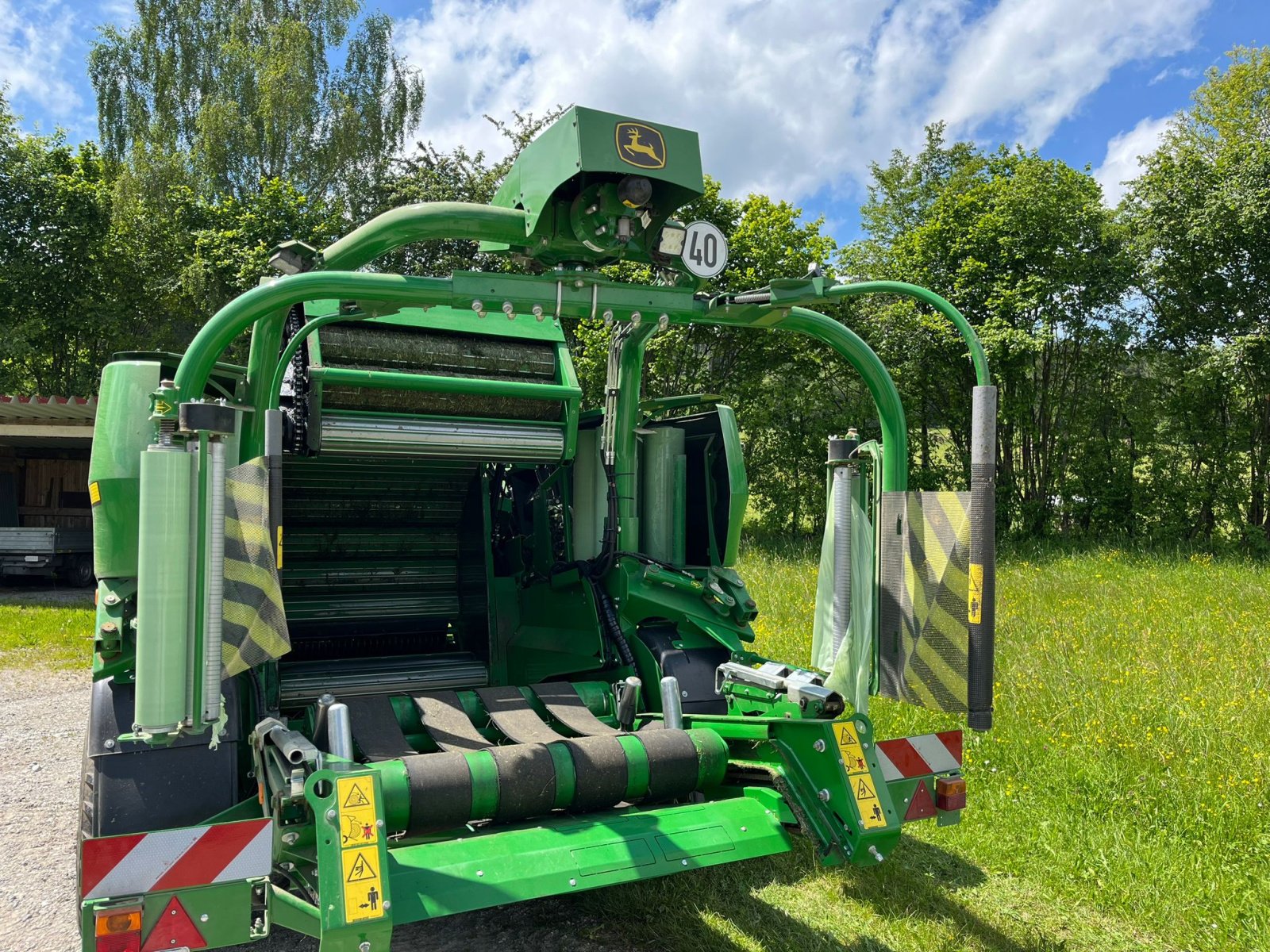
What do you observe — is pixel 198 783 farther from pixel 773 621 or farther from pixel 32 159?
pixel 32 159

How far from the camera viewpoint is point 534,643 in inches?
197

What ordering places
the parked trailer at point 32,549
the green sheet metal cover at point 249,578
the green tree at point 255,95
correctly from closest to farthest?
1. the green sheet metal cover at point 249,578
2. the parked trailer at point 32,549
3. the green tree at point 255,95

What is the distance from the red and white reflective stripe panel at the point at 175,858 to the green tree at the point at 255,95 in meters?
20.8

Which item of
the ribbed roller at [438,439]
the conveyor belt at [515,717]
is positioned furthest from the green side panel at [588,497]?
the conveyor belt at [515,717]

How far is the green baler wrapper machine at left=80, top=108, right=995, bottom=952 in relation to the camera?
2547 mm

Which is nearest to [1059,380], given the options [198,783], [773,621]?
[773,621]

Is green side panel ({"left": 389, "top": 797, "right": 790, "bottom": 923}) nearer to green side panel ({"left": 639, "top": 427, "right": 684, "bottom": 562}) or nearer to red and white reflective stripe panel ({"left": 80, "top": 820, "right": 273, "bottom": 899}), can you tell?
red and white reflective stripe panel ({"left": 80, "top": 820, "right": 273, "bottom": 899})

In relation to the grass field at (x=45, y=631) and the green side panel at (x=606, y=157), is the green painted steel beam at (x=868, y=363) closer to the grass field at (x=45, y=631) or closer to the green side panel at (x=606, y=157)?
the green side panel at (x=606, y=157)

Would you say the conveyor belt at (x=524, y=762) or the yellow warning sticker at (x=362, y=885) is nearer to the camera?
the yellow warning sticker at (x=362, y=885)

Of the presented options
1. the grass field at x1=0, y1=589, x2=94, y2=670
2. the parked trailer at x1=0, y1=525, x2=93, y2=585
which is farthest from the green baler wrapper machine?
the parked trailer at x1=0, y1=525, x2=93, y2=585

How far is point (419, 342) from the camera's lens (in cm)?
423

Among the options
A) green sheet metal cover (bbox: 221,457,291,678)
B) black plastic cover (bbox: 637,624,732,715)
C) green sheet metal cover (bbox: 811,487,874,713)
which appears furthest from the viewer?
black plastic cover (bbox: 637,624,732,715)

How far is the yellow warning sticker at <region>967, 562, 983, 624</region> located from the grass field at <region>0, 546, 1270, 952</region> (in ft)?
4.56

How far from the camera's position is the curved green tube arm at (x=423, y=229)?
293 cm
